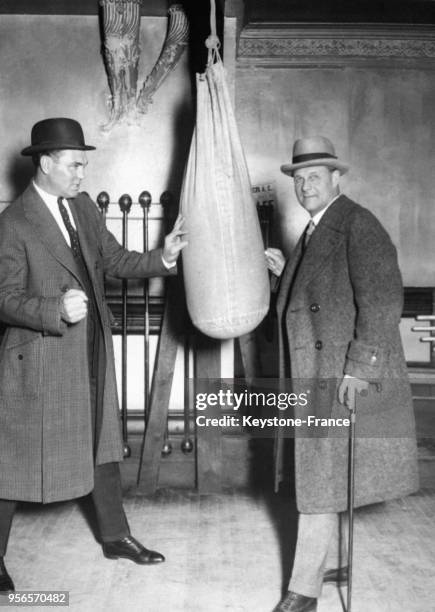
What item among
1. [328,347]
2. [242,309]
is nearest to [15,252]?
[242,309]

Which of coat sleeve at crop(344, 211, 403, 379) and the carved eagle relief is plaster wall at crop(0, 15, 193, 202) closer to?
the carved eagle relief

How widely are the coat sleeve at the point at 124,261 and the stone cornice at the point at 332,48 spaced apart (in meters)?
2.71

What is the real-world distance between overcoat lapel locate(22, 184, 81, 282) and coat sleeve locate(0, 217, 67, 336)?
8 cm

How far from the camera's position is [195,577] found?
268cm

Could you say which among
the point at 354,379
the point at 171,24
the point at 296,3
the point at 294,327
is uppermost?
the point at 296,3

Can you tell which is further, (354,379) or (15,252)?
(15,252)

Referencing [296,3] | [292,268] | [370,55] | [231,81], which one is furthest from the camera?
[370,55]

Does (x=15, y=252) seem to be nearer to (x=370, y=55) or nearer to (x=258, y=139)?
(x=258, y=139)

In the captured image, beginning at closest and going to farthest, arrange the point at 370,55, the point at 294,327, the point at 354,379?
the point at 354,379, the point at 294,327, the point at 370,55

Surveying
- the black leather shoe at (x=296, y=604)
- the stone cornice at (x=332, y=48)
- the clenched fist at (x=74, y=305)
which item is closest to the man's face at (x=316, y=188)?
the clenched fist at (x=74, y=305)

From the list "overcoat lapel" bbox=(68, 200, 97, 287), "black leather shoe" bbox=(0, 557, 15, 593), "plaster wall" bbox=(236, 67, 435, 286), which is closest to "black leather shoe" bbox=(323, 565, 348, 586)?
"black leather shoe" bbox=(0, 557, 15, 593)

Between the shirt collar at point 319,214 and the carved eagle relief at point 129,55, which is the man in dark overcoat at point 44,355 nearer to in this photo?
the shirt collar at point 319,214

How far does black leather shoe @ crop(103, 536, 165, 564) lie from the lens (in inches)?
111

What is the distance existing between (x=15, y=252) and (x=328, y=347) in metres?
1.22
